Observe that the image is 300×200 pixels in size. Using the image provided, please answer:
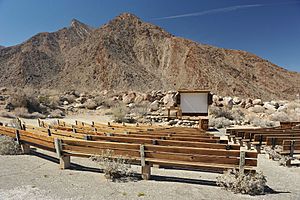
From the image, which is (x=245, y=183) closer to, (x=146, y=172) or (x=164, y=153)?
(x=164, y=153)

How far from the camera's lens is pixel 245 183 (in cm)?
414

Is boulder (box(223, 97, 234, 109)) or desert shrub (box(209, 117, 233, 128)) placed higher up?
desert shrub (box(209, 117, 233, 128))

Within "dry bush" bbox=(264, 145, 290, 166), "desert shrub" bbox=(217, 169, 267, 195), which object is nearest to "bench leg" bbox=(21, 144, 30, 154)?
"desert shrub" bbox=(217, 169, 267, 195)

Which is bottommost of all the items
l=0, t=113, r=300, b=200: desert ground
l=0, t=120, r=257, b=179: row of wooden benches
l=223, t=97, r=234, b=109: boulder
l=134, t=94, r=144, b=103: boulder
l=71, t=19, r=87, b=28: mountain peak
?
l=223, t=97, r=234, b=109: boulder

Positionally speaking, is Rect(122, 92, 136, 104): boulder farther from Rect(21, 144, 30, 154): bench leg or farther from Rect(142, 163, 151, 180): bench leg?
Rect(142, 163, 151, 180): bench leg

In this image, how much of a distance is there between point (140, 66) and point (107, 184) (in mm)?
49955

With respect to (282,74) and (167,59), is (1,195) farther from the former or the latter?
(282,74)

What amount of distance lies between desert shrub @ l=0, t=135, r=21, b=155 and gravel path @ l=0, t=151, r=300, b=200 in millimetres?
923

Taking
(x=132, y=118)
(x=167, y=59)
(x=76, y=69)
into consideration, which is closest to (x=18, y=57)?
(x=76, y=69)

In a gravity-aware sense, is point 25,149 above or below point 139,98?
→ above

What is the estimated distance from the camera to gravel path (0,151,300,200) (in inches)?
160

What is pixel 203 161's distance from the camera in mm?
4500

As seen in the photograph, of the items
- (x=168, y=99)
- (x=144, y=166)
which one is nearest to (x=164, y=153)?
(x=144, y=166)

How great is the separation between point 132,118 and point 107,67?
3289 cm
